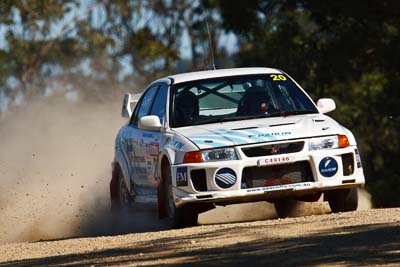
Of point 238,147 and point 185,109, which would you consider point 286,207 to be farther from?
point 238,147

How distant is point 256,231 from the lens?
34.4 ft

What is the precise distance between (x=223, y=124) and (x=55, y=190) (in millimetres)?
4735

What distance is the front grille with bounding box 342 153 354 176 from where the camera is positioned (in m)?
12.1

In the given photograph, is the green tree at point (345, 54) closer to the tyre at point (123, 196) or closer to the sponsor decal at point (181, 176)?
the tyre at point (123, 196)

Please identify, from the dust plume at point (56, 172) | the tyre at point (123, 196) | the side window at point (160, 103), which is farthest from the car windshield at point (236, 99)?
the dust plume at point (56, 172)

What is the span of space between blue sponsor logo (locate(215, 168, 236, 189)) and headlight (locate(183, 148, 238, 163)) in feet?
0.40

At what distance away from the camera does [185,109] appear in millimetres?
12914

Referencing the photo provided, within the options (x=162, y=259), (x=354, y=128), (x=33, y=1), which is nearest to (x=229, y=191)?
(x=162, y=259)

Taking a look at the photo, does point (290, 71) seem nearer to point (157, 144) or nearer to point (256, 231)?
point (157, 144)

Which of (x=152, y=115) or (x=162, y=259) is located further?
(x=152, y=115)

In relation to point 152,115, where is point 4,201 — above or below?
below

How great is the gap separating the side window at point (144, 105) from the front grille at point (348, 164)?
8.52ft

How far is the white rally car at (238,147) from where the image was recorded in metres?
11.8

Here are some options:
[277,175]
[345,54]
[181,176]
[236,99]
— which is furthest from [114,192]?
[345,54]
